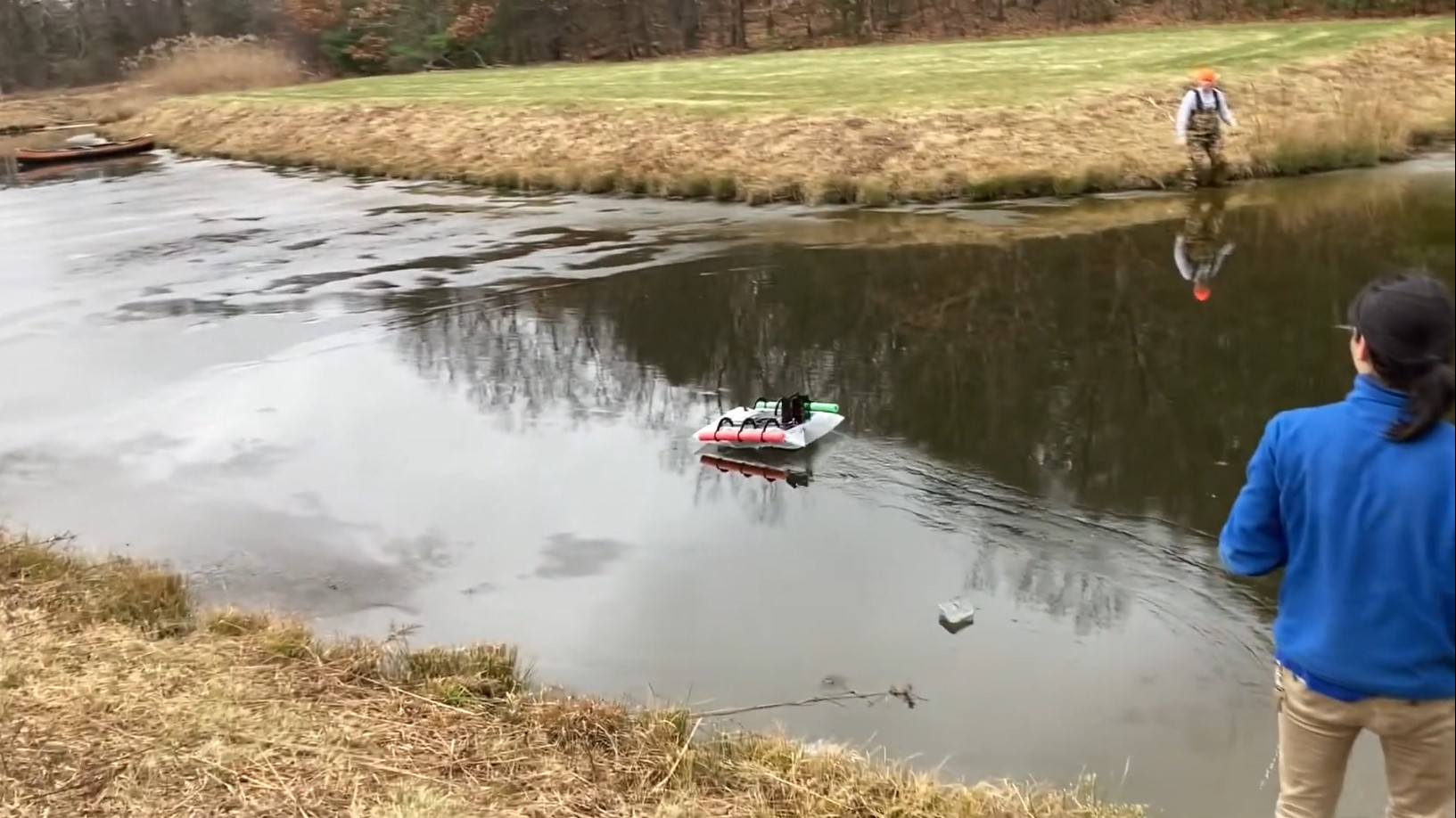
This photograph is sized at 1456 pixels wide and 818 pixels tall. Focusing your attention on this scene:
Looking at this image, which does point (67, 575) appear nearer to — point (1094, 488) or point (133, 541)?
point (133, 541)

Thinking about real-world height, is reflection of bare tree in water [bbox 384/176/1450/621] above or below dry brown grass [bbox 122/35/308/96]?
below

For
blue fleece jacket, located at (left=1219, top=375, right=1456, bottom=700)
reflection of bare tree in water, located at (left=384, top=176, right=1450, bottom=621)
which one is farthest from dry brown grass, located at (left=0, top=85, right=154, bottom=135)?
blue fleece jacket, located at (left=1219, top=375, right=1456, bottom=700)

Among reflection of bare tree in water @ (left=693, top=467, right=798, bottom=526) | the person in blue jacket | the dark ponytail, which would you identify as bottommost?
reflection of bare tree in water @ (left=693, top=467, right=798, bottom=526)

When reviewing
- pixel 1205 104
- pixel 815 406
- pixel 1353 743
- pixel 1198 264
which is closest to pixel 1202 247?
pixel 1198 264

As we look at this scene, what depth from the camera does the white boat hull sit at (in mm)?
9711

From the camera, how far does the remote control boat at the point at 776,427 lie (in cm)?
971

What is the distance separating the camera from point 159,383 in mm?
13297

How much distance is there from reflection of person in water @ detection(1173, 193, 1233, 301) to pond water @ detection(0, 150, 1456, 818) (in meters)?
0.10

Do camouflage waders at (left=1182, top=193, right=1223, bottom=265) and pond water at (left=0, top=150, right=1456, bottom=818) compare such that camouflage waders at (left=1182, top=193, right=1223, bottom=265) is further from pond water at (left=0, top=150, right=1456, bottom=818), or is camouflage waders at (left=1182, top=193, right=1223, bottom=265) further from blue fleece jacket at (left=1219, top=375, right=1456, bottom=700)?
blue fleece jacket at (left=1219, top=375, right=1456, bottom=700)

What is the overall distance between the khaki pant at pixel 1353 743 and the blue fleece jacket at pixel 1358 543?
6 centimetres

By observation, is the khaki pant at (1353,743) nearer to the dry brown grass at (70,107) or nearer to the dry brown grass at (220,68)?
the dry brown grass at (70,107)

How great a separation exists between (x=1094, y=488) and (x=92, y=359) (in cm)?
1192

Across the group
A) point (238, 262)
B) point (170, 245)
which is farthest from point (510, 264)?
point (170, 245)

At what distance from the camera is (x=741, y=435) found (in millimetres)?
9789
